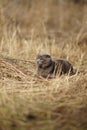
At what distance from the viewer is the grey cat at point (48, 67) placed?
25.7ft

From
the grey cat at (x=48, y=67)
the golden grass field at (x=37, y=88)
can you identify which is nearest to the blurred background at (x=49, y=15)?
the golden grass field at (x=37, y=88)

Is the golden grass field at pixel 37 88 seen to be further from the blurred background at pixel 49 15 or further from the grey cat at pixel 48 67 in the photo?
the blurred background at pixel 49 15

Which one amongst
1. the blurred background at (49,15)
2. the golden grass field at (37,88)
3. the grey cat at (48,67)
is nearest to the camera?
the golden grass field at (37,88)

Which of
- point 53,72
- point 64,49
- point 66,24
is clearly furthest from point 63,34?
point 53,72

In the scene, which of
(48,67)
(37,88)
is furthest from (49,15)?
(37,88)

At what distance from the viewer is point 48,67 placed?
26.1ft

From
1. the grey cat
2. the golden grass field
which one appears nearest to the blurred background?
the golden grass field

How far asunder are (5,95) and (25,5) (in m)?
10.1

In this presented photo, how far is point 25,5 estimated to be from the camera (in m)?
16.5

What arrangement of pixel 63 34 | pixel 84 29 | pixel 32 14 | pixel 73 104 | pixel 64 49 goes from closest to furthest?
pixel 73 104 < pixel 64 49 < pixel 84 29 < pixel 63 34 < pixel 32 14

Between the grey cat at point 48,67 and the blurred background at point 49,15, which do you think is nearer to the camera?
the grey cat at point 48,67

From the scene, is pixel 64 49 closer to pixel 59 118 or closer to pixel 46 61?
pixel 46 61

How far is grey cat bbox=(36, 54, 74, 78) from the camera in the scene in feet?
25.7

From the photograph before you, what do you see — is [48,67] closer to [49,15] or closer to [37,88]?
[37,88]
